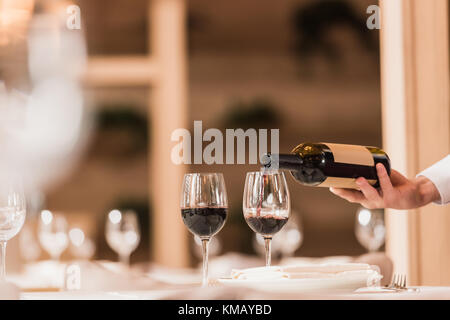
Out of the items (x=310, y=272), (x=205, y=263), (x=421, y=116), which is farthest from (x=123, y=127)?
(x=310, y=272)

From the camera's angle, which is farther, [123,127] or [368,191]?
[123,127]

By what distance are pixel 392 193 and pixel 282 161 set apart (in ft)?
0.78

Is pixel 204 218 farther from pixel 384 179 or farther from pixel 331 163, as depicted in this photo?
pixel 384 179

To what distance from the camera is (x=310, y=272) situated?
0.96 metres

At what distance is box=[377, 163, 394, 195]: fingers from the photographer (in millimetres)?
1220

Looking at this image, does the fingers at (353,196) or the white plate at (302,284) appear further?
the fingers at (353,196)

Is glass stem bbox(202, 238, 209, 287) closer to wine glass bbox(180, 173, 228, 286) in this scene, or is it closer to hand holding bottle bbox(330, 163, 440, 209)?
wine glass bbox(180, 173, 228, 286)

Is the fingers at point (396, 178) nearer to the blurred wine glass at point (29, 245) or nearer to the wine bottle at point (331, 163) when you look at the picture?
the wine bottle at point (331, 163)

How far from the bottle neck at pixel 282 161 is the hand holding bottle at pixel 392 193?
0.37 ft

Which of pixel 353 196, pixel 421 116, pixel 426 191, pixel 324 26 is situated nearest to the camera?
pixel 353 196

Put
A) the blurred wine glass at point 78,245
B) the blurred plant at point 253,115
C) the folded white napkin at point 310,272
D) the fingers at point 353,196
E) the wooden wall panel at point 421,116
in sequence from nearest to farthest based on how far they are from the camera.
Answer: the folded white napkin at point 310,272, the fingers at point 353,196, the wooden wall panel at point 421,116, the blurred wine glass at point 78,245, the blurred plant at point 253,115

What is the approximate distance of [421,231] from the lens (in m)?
2.12

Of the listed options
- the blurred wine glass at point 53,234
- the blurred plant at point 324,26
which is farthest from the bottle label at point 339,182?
the blurred plant at point 324,26

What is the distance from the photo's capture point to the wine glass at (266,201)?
1128mm
